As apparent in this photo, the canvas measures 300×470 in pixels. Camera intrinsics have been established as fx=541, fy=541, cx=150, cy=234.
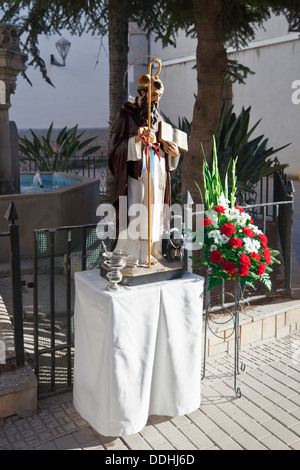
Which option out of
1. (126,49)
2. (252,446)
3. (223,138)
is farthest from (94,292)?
(126,49)

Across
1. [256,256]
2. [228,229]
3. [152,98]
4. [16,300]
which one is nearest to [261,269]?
[256,256]

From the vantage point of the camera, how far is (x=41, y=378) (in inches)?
157

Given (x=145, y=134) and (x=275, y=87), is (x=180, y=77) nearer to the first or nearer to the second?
(x=275, y=87)

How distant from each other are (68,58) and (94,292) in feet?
60.3

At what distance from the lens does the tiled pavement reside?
10.8 feet

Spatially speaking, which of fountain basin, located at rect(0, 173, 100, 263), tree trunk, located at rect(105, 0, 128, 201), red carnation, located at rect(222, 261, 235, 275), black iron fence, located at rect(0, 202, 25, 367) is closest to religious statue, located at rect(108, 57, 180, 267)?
red carnation, located at rect(222, 261, 235, 275)

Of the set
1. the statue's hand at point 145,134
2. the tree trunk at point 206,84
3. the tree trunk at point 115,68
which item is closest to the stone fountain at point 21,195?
the tree trunk at point 115,68

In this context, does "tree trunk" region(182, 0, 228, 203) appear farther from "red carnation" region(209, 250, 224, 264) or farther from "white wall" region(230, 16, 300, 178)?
"white wall" region(230, 16, 300, 178)

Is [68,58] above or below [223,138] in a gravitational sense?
above

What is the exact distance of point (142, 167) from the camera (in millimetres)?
3391

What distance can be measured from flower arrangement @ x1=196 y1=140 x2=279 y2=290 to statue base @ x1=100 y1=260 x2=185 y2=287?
0.86 ft

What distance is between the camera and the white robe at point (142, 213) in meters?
3.43

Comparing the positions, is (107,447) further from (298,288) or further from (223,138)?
(223,138)

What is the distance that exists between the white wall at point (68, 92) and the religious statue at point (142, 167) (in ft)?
56.4
